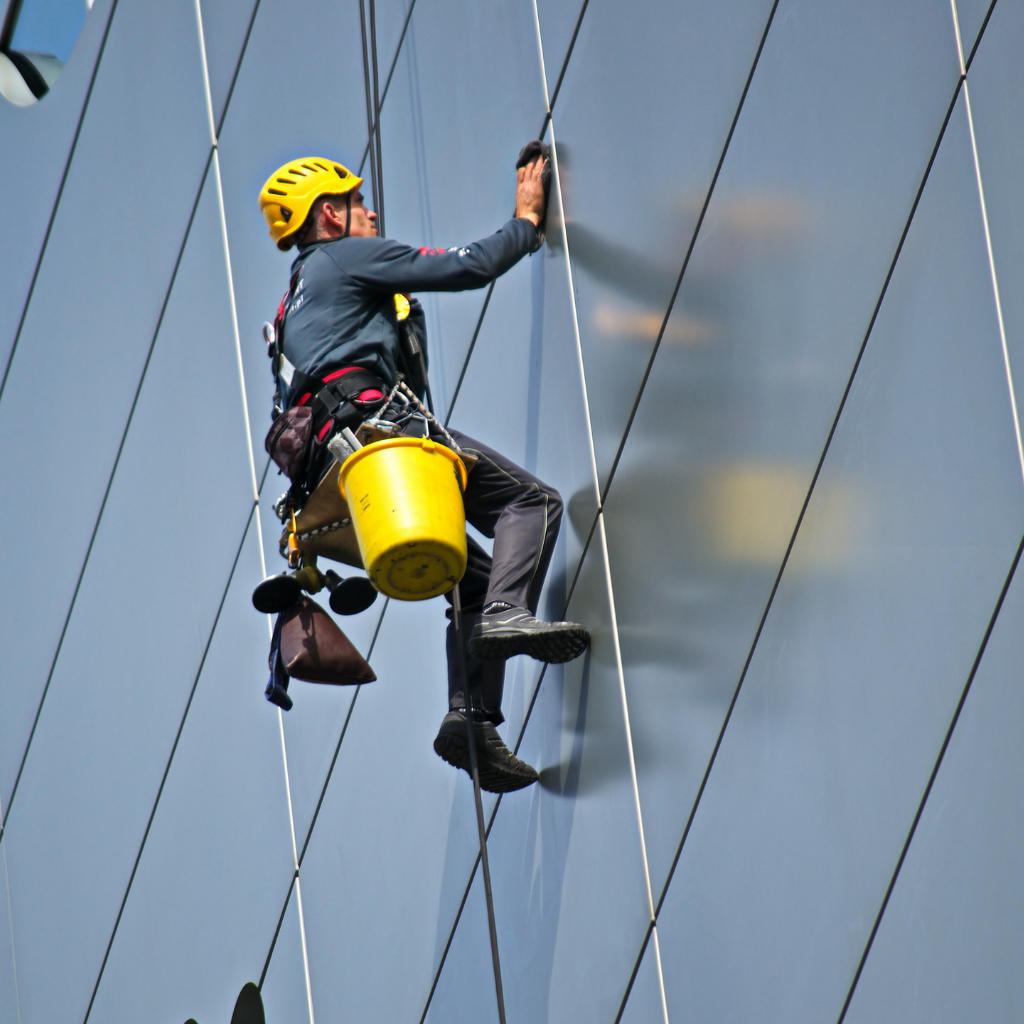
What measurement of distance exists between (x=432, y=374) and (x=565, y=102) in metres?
1.43

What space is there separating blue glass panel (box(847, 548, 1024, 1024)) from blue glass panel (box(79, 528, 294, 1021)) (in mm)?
3966

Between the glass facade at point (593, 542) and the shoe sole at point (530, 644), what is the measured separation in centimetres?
22

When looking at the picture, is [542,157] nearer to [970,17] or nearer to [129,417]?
[970,17]

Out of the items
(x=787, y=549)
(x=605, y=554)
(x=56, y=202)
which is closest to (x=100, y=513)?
(x=56, y=202)

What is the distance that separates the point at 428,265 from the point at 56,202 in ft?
17.8

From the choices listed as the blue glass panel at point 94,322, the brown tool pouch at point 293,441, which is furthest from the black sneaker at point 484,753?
the blue glass panel at point 94,322

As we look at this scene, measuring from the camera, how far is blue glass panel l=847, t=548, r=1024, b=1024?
3488 mm

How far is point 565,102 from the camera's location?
18.6 feet

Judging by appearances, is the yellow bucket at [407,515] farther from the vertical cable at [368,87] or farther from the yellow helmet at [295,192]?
the vertical cable at [368,87]

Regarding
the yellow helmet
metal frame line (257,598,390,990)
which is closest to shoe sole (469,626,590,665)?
the yellow helmet

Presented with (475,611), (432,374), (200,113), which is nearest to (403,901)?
(475,611)

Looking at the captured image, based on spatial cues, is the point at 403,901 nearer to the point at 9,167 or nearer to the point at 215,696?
the point at 215,696

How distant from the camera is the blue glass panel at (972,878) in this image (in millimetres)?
3488

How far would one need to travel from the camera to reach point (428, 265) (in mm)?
5168
